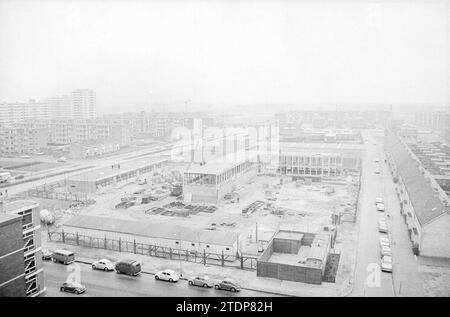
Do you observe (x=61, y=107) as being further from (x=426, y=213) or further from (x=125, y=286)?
(x=426, y=213)

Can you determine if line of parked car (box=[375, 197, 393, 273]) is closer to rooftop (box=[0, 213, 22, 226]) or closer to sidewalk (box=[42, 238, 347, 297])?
sidewalk (box=[42, 238, 347, 297])

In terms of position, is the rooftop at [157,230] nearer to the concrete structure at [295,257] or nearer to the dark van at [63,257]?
the concrete structure at [295,257]

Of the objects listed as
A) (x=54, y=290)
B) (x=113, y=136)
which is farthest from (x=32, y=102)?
(x=54, y=290)

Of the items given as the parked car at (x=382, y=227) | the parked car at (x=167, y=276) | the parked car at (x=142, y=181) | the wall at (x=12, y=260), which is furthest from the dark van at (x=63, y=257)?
the parked car at (x=142, y=181)

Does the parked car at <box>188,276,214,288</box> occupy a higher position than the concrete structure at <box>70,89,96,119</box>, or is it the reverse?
the concrete structure at <box>70,89,96,119</box>

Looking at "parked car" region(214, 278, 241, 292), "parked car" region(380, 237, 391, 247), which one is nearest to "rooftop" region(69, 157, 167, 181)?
"parked car" region(214, 278, 241, 292)

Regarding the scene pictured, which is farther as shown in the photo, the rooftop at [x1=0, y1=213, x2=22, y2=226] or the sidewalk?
the sidewalk

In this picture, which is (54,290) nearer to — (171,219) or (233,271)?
(233,271)
